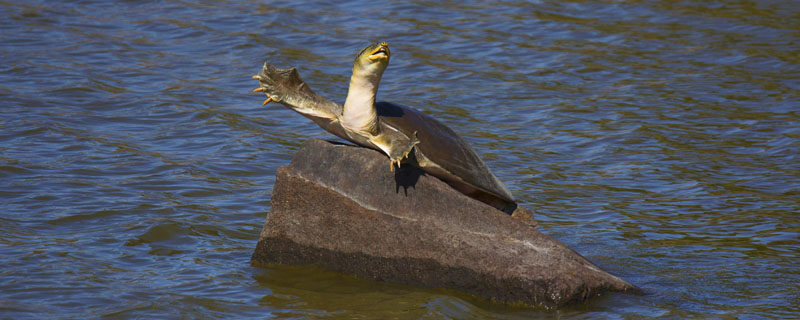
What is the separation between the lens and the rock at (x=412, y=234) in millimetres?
3803

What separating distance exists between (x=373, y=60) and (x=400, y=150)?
381 mm

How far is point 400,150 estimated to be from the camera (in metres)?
3.78

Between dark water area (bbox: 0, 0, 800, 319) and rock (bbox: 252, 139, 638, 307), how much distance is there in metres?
0.08

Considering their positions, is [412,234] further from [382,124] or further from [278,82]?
[278,82]

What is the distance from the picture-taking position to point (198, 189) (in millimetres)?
5559

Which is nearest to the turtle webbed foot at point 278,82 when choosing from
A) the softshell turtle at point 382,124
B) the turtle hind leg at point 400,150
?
the softshell turtle at point 382,124

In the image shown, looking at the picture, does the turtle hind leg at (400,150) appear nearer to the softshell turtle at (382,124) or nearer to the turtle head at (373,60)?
the softshell turtle at (382,124)

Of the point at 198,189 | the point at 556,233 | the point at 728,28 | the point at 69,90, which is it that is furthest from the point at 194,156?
the point at 728,28

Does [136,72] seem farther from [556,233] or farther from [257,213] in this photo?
[556,233]

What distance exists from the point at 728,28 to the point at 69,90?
6.26 meters

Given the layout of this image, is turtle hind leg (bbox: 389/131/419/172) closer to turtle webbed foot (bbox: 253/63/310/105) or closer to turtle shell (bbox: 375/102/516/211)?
turtle shell (bbox: 375/102/516/211)

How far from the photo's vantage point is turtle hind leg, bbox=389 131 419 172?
3707 millimetres

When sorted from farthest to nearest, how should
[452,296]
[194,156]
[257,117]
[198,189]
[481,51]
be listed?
1. [481,51]
2. [257,117]
3. [194,156]
4. [198,189]
5. [452,296]

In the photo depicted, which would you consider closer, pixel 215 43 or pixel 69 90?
pixel 69 90
